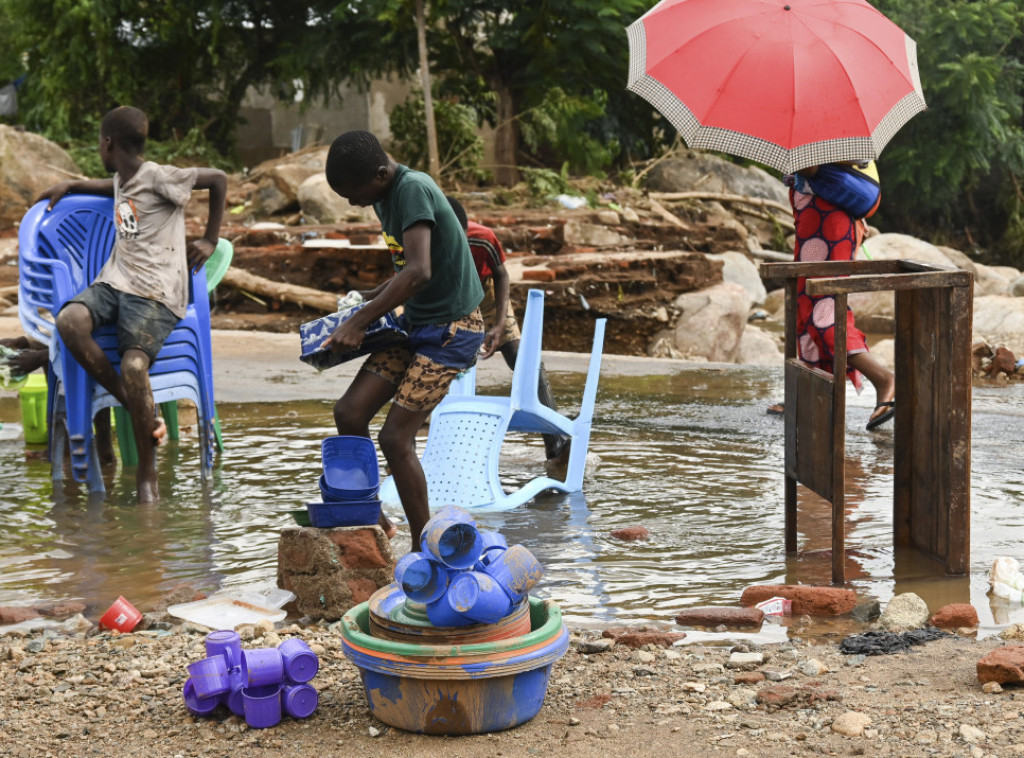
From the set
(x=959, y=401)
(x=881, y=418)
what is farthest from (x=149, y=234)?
(x=881, y=418)

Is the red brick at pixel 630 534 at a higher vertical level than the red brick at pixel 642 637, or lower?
higher

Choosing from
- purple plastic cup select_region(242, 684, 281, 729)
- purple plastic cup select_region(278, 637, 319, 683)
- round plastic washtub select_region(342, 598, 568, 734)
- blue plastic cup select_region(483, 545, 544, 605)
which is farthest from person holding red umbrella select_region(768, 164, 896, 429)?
purple plastic cup select_region(242, 684, 281, 729)

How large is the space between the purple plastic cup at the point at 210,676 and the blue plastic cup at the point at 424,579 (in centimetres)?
54

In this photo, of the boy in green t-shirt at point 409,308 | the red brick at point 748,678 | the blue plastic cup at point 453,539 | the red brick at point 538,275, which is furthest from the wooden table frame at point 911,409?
the red brick at point 538,275

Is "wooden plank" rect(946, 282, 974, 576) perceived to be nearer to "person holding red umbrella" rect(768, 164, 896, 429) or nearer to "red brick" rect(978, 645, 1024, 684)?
"red brick" rect(978, 645, 1024, 684)

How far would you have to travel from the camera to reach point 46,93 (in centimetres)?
2255

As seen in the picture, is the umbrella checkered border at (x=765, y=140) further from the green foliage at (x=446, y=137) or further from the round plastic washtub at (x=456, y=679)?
the green foliage at (x=446, y=137)

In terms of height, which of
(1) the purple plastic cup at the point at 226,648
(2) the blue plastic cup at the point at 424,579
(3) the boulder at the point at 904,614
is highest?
(2) the blue plastic cup at the point at 424,579

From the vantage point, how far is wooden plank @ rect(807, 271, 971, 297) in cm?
422

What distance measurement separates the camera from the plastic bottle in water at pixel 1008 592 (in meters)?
4.27

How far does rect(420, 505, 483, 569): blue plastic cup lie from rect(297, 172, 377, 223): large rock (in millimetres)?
14439

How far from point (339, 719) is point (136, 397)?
10.3 feet

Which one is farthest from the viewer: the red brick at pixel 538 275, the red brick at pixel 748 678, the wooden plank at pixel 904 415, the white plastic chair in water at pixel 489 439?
the red brick at pixel 538 275

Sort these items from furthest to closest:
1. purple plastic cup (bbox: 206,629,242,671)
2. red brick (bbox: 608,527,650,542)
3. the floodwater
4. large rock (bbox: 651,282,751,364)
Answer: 1. large rock (bbox: 651,282,751,364)
2. red brick (bbox: 608,527,650,542)
3. the floodwater
4. purple plastic cup (bbox: 206,629,242,671)
